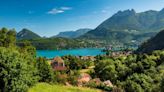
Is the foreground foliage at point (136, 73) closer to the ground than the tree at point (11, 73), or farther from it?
closer to the ground

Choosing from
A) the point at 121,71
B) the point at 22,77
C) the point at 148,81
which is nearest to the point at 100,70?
the point at 121,71

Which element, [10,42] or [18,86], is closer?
[18,86]

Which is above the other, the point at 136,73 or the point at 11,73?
the point at 11,73

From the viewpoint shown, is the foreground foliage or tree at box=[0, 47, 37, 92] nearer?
tree at box=[0, 47, 37, 92]

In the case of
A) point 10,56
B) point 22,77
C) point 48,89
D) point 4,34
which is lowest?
point 48,89

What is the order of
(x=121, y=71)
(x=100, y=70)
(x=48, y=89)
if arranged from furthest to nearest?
(x=100, y=70) → (x=121, y=71) → (x=48, y=89)

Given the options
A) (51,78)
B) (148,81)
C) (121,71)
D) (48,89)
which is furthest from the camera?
(121,71)

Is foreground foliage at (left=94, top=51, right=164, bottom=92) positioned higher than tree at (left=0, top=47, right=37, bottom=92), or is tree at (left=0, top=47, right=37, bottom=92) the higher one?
tree at (left=0, top=47, right=37, bottom=92)

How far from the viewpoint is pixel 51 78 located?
2042 inches

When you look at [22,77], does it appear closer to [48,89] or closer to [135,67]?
[48,89]

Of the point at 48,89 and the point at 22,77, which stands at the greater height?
the point at 22,77

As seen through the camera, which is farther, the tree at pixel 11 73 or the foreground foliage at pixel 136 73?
the foreground foliage at pixel 136 73

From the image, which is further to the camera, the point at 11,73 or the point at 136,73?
the point at 136,73

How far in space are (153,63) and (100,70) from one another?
687 inches
